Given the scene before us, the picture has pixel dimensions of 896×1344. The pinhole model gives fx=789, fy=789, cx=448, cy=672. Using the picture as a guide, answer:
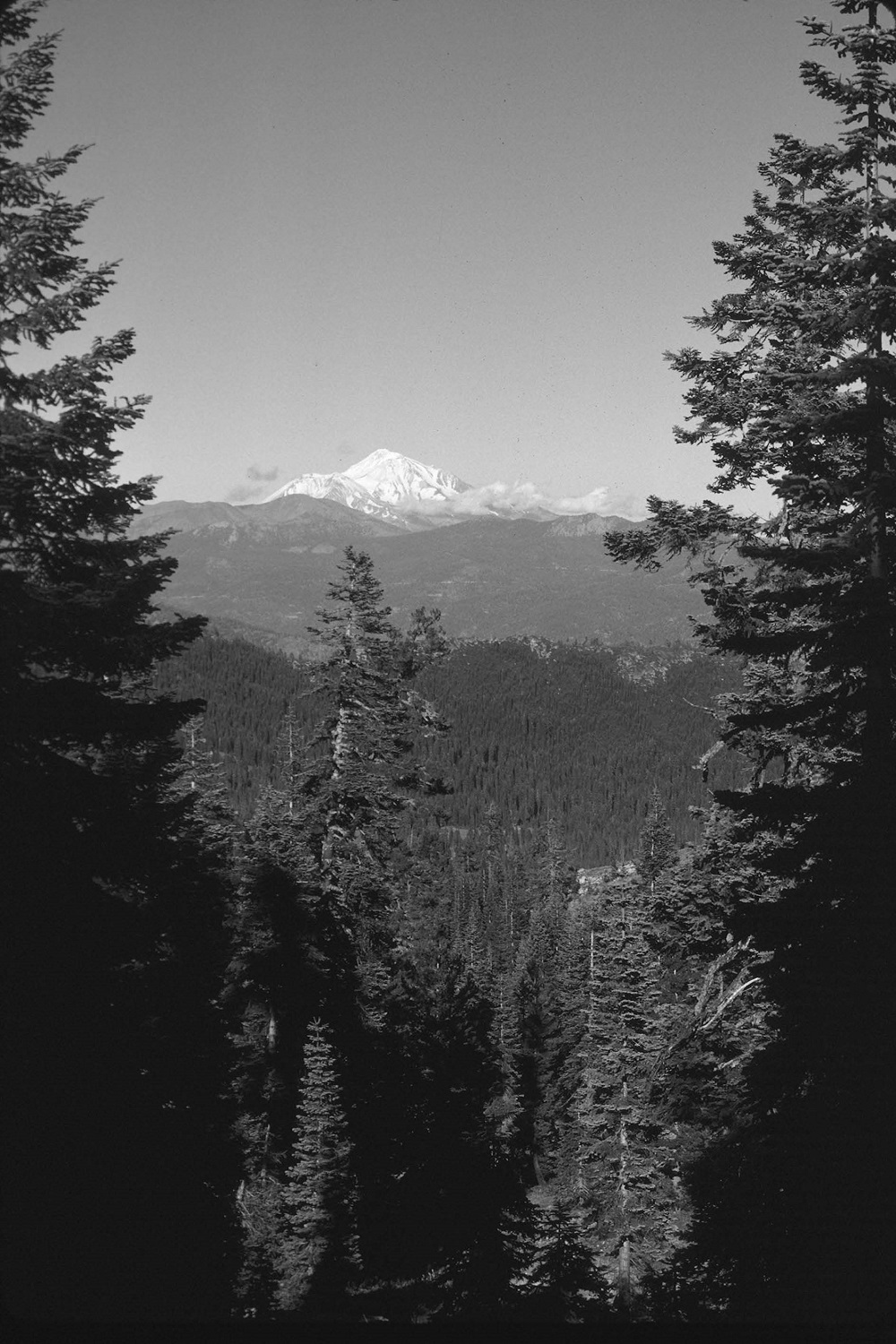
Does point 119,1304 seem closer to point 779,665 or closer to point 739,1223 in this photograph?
point 739,1223

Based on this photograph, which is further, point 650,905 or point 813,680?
point 650,905

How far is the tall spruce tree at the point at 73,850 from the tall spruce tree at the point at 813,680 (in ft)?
19.7

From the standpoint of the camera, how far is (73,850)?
8328mm

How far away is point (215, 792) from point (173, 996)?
14.3 meters

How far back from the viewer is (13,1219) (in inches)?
251

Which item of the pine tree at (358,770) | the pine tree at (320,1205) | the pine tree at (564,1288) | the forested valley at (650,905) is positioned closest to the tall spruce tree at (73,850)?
the forested valley at (650,905)

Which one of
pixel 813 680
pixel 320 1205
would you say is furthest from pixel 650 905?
pixel 320 1205

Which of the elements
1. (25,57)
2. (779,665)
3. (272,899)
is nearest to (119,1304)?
(779,665)

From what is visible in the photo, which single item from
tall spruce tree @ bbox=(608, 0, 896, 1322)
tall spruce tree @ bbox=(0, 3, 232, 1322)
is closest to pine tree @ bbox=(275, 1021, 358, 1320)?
tall spruce tree @ bbox=(0, 3, 232, 1322)

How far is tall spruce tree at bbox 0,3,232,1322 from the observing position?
7008 millimetres

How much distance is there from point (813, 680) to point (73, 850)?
29.5 feet

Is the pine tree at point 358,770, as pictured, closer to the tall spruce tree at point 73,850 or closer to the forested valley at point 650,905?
the forested valley at point 650,905

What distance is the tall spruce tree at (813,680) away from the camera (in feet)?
24.8

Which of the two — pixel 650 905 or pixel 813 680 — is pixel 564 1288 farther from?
pixel 813 680
